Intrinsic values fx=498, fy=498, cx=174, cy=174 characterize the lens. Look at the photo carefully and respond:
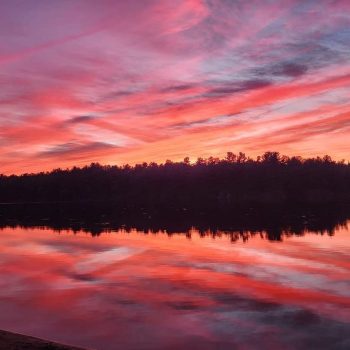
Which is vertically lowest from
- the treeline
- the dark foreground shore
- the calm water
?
the calm water

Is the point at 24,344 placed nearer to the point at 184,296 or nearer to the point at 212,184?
the point at 184,296

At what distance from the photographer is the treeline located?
149 m

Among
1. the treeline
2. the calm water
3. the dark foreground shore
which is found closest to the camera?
the dark foreground shore

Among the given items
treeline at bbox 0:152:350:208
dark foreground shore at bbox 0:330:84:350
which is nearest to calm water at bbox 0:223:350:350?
dark foreground shore at bbox 0:330:84:350

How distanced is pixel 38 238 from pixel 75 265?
19303 millimetres

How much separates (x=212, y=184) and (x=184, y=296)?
488ft

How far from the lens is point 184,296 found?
1784 centimetres

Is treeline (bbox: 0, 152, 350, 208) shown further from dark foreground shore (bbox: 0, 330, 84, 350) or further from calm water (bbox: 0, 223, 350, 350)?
dark foreground shore (bbox: 0, 330, 84, 350)

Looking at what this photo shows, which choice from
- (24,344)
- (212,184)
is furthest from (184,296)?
(212,184)

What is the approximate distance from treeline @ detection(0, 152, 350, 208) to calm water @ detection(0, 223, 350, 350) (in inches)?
3971

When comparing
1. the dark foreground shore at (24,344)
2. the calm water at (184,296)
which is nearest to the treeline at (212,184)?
the calm water at (184,296)

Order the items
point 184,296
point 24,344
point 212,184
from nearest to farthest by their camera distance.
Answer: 1. point 24,344
2. point 184,296
3. point 212,184

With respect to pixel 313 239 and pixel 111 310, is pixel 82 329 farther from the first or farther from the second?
pixel 313 239

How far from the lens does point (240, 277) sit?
21.5 meters
